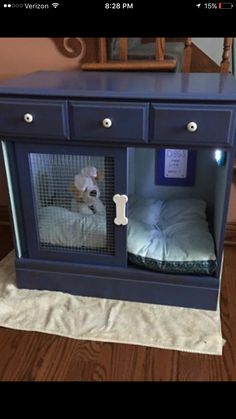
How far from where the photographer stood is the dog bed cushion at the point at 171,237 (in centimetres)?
129

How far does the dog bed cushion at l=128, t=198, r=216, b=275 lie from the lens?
1.29 meters

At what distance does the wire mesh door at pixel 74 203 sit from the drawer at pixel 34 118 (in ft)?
0.25

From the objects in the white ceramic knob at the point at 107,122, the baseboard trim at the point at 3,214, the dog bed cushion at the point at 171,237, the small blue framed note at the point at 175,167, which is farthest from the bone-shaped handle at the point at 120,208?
the baseboard trim at the point at 3,214

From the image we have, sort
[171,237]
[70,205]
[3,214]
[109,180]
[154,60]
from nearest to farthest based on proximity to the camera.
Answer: [109,180]
[70,205]
[171,237]
[154,60]
[3,214]

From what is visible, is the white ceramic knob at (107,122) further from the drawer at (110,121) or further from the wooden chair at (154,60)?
the wooden chair at (154,60)

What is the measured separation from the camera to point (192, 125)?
106 centimetres

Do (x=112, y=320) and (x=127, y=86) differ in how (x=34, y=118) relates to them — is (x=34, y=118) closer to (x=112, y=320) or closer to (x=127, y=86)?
(x=127, y=86)

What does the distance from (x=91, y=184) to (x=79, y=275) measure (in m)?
0.35

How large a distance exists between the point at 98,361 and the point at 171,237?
1.75 ft

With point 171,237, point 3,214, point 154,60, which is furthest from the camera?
point 3,214

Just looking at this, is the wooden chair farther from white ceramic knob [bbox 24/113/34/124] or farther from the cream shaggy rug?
the cream shaggy rug
